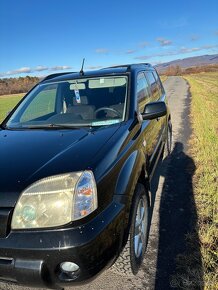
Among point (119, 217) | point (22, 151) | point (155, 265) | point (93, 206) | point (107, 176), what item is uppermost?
point (22, 151)

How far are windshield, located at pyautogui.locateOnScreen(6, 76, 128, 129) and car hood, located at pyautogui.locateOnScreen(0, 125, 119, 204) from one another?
0.91ft

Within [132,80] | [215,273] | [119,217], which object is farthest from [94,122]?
[215,273]

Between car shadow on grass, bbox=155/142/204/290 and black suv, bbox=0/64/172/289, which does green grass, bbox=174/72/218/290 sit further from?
black suv, bbox=0/64/172/289

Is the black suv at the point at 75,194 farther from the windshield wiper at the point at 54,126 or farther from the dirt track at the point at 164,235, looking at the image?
the dirt track at the point at 164,235

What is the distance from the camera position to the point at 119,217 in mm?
2320

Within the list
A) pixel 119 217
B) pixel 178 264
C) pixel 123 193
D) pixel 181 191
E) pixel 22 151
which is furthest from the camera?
pixel 181 191

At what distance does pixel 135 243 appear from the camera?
2816 millimetres

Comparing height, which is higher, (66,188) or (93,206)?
(66,188)

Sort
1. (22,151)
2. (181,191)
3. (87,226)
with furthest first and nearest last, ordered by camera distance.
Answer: (181,191) < (22,151) < (87,226)

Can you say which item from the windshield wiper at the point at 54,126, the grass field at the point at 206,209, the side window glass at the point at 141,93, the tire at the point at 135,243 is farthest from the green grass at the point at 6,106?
the tire at the point at 135,243

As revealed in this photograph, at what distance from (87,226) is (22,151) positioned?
1007mm

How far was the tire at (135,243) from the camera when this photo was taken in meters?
2.65

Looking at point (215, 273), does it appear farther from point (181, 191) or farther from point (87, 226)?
point (181, 191)

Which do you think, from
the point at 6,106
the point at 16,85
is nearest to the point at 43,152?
the point at 6,106
